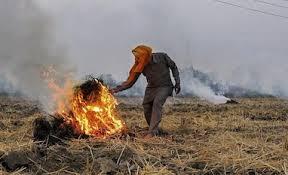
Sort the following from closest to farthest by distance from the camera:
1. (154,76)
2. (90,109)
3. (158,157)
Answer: (158,157) < (90,109) < (154,76)

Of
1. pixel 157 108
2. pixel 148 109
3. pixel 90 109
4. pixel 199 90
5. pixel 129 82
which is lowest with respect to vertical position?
pixel 199 90

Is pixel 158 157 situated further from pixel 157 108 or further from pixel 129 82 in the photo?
pixel 129 82

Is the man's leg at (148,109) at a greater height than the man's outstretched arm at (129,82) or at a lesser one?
lesser

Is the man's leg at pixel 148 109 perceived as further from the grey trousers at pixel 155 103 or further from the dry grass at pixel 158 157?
the dry grass at pixel 158 157

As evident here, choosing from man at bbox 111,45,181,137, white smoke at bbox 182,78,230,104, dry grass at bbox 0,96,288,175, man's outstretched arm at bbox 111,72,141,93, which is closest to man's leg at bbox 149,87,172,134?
man at bbox 111,45,181,137

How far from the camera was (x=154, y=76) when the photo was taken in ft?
34.2

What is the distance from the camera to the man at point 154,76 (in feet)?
33.4

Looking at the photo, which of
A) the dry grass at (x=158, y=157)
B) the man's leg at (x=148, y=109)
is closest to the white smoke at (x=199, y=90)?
the man's leg at (x=148, y=109)

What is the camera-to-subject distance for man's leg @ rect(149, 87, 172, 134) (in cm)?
1000

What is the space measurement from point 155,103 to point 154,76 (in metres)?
0.54

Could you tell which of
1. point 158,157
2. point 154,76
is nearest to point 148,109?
point 154,76

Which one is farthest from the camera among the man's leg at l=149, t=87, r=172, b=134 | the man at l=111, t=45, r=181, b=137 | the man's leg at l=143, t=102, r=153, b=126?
the man's leg at l=143, t=102, r=153, b=126

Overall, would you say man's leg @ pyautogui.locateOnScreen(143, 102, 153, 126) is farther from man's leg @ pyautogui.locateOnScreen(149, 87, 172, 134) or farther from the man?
man's leg @ pyautogui.locateOnScreen(149, 87, 172, 134)

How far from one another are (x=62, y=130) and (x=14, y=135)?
130 centimetres
